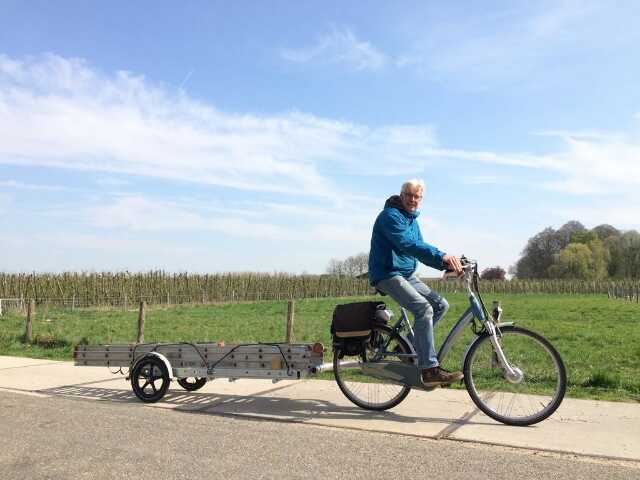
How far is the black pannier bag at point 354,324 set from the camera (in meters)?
5.94

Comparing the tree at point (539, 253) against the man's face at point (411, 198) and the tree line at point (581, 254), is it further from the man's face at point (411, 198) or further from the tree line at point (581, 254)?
the man's face at point (411, 198)

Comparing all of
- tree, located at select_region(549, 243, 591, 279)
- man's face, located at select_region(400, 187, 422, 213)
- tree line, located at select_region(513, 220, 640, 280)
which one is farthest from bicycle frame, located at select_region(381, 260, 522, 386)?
tree, located at select_region(549, 243, 591, 279)

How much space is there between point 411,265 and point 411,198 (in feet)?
2.21

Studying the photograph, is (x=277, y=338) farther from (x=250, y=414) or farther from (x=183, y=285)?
(x=183, y=285)

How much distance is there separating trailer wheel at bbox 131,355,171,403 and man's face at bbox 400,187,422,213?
124 inches

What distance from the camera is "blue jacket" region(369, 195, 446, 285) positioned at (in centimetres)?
569

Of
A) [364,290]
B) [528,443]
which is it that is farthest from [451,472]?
[364,290]

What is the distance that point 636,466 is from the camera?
4160 millimetres

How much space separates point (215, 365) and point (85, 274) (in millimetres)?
39880

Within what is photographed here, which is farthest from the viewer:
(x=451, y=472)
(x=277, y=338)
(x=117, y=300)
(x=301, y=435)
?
(x=117, y=300)

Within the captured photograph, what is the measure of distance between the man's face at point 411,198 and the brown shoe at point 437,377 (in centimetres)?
156

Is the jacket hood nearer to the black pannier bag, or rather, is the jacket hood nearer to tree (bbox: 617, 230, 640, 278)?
the black pannier bag

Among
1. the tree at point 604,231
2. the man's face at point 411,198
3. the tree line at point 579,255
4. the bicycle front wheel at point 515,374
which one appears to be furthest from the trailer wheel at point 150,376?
the tree at point 604,231

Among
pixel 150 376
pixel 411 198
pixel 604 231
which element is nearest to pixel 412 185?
pixel 411 198
